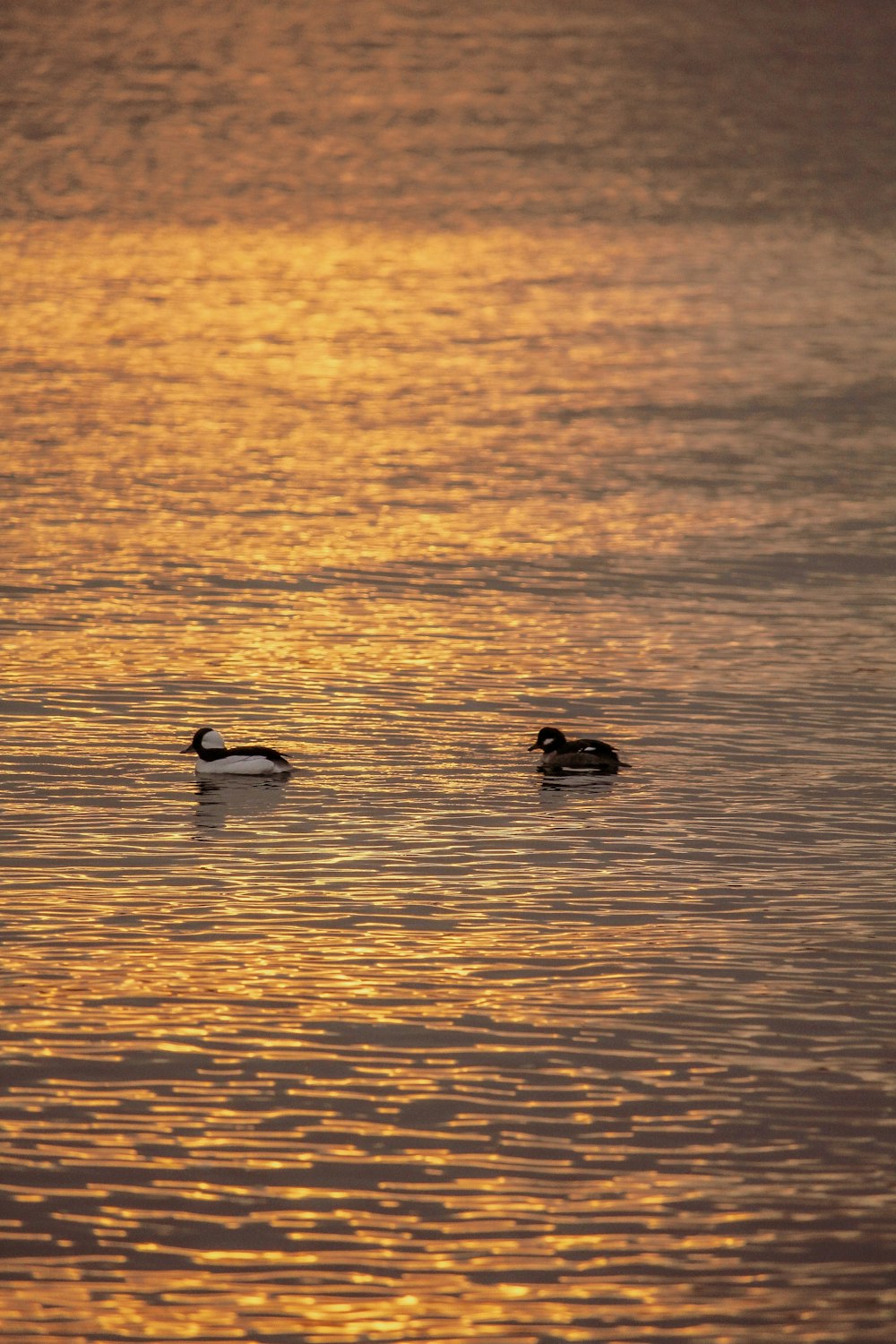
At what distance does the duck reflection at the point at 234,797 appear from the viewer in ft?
61.4

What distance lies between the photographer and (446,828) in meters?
18.3

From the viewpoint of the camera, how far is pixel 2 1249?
36.7ft

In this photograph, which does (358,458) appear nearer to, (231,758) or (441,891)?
(231,758)

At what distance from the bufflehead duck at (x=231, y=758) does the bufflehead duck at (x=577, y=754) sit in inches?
83.9

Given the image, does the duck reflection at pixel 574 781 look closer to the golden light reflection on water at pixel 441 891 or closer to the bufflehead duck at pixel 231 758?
the golden light reflection on water at pixel 441 891

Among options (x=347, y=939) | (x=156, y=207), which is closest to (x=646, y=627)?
(x=347, y=939)

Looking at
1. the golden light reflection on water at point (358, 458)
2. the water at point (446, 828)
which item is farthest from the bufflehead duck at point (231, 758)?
the golden light reflection on water at point (358, 458)

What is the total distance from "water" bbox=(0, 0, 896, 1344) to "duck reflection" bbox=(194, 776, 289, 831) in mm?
77

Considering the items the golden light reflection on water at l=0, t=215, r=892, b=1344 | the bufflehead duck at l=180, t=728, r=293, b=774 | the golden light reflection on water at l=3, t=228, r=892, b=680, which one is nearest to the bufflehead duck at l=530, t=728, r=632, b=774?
the golden light reflection on water at l=0, t=215, r=892, b=1344

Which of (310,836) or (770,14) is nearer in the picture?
(310,836)

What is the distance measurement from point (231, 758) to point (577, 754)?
2760 millimetres

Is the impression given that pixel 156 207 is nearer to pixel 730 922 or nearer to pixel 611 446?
pixel 611 446

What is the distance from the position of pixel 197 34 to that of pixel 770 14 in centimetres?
3099

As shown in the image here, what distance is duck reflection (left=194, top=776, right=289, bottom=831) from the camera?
61.4 feet
